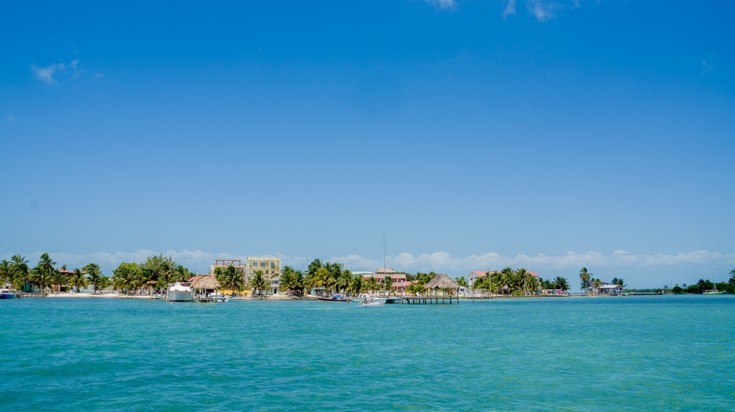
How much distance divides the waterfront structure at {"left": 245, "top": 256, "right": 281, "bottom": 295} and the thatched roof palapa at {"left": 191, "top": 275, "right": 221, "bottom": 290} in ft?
86.3

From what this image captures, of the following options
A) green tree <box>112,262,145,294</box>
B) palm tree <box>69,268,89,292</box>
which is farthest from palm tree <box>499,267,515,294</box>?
palm tree <box>69,268,89,292</box>

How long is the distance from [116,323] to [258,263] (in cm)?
11006

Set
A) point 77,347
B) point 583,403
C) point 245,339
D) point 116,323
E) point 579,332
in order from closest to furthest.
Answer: point 583,403 < point 77,347 < point 245,339 < point 579,332 < point 116,323

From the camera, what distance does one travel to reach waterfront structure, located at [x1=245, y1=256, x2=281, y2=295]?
522 feet

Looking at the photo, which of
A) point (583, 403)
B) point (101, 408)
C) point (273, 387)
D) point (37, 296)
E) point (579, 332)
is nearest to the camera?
point (101, 408)

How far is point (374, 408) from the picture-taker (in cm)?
1972

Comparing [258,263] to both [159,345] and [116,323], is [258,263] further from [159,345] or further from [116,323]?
[159,345]

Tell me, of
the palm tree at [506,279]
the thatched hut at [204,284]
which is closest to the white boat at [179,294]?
the thatched hut at [204,284]

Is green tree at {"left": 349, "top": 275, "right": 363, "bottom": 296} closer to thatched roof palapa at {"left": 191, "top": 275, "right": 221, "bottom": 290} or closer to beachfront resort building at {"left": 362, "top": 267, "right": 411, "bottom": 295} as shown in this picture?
beachfront resort building at {"left": 362, "top": 267, "right": 411, "bottom": 295}

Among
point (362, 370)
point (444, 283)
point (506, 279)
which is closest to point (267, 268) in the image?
point (444, 283)

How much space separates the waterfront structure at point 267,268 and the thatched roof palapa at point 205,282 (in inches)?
1036

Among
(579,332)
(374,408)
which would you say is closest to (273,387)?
(374,408)

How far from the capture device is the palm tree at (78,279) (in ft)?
486

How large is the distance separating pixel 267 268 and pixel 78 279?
1915 inches
